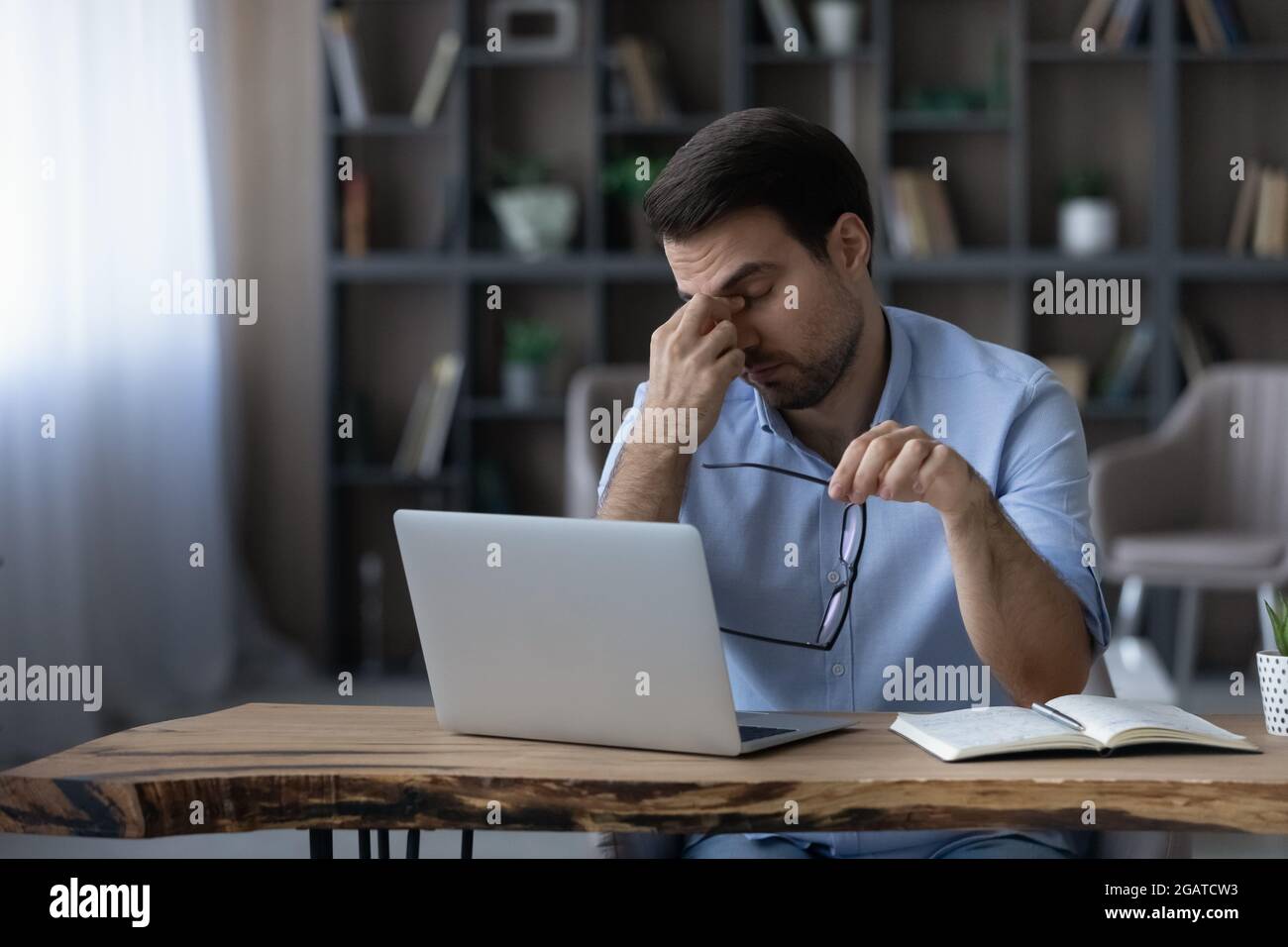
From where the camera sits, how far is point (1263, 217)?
447cm

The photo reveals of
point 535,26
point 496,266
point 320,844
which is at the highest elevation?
point 535,26

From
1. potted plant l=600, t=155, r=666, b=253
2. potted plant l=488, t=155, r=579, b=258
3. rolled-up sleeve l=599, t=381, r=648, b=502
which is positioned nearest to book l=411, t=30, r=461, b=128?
potted plant l=488, t=155, r=579, b=258

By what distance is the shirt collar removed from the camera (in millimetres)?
1698

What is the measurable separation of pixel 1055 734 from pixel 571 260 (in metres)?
3.59

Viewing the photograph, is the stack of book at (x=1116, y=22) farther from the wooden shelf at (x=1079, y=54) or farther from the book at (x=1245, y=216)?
the book at (x=1245, y=216)

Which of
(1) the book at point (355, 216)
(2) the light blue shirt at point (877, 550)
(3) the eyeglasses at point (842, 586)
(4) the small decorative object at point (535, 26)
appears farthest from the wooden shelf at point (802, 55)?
(3) the eyeglasses at point (842, 586)

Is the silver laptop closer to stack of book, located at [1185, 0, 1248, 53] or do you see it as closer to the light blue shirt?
the light blue shirt

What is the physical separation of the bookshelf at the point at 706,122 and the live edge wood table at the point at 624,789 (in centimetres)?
349

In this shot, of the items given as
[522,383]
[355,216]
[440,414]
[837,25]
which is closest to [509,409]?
[522,383]

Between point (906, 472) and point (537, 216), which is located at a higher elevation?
point (537, 216)

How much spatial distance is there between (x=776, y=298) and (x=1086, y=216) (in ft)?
10.3

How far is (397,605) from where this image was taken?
4.87 m

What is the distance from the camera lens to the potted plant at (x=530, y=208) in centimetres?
462

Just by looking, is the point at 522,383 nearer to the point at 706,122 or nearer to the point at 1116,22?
the point at 706,122
